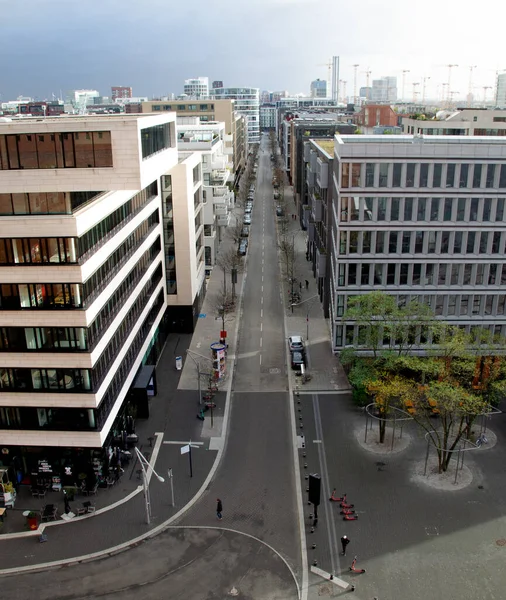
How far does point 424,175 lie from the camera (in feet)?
185

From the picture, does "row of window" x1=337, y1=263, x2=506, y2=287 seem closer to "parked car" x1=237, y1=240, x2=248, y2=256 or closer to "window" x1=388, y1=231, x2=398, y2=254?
"window" x1=388, y1=231, x2=398, y2=254

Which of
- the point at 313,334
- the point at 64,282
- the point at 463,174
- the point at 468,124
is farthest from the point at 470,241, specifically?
the point at 468,124

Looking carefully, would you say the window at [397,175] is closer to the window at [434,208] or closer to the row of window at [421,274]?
the window at [434,208]

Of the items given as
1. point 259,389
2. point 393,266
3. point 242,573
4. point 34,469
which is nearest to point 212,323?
point 259,389

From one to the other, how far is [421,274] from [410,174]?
1004cm

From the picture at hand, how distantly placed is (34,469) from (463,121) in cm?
11745

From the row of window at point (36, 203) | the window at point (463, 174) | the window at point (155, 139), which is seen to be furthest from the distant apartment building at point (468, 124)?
the row of window at point (36, 203)

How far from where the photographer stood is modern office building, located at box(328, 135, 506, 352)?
55.7 m

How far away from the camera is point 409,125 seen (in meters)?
141

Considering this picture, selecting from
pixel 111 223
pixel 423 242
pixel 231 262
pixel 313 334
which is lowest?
pixel 313 334

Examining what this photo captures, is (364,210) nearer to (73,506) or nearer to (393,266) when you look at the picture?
(393,266)

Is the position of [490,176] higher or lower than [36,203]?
lower

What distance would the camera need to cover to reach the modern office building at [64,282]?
3775cm

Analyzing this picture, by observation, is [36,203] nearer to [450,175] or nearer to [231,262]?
[450,175]
